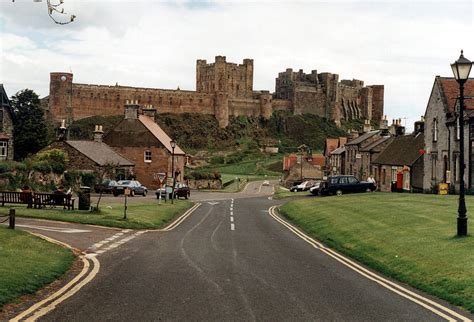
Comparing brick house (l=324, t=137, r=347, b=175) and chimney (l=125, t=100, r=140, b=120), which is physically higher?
chimney (l=125, t=100, r=140, b=120)

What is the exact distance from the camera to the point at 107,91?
143500 millimetres

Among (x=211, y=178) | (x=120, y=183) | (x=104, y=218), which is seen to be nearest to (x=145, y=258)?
(x=104, y=218)

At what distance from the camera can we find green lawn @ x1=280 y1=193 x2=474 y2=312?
40.5ft

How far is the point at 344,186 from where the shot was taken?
47.1 metres

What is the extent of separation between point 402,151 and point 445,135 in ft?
36.6

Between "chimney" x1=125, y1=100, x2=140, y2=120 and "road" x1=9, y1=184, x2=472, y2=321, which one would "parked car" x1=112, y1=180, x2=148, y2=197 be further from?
"road" x1=9, y1=184, x2=472, y2=321

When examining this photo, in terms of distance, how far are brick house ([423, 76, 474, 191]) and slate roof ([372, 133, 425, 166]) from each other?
11.5 ft

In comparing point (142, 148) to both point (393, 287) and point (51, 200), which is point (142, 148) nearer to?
point (51, 200)

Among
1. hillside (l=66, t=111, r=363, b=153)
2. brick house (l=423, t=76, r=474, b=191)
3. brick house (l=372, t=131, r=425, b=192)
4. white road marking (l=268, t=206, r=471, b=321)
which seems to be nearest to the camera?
white road marking (l=268, t=206, r=471, b=321)

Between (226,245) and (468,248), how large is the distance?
7.31m

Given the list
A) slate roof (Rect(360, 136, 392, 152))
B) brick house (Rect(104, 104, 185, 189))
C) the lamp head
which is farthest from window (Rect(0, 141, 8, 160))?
the lamp head

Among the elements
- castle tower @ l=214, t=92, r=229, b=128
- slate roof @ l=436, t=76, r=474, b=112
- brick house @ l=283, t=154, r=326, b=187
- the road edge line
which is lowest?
the road edge line

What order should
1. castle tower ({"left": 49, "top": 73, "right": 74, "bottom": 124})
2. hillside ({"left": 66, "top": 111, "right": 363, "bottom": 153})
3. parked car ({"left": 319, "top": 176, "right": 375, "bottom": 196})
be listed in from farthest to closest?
hillside ({"left": 66, "top": 111, "right": 363, "bottom": 153}) → castle tower ({"left": 49, "top": 73, "right": 74, "bottom": 124}) → parked car ({"left": 319, "top": 176, "right": 375, "bottom": 196})

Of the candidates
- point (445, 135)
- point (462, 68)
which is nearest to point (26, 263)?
point (462, 68)
